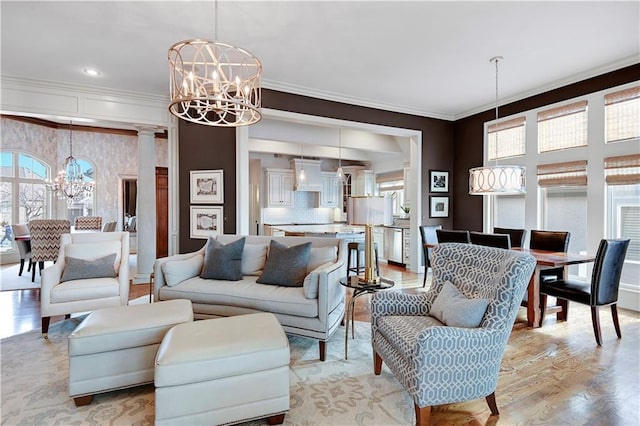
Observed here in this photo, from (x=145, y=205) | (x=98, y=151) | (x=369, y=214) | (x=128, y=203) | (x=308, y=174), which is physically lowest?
(x=369, y=214)

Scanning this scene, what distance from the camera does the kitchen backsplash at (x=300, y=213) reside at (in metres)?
8.25

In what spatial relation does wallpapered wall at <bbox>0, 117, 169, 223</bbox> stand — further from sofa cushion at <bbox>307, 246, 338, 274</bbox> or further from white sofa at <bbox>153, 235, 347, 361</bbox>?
sofa cushion at <bbox>307, 246, 338, 274</bbox>

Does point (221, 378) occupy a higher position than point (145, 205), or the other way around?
point (145, 205)

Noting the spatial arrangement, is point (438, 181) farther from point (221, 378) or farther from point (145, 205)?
point (221, 378)

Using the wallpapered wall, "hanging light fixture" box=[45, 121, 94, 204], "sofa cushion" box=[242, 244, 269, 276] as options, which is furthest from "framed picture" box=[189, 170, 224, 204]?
"hanging light fixture" box=[45, 121, 94, 204]

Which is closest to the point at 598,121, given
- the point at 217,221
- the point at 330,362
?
the point at 330,362

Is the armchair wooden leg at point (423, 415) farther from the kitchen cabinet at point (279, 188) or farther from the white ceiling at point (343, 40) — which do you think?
the kitchen cabinet at point (279, 188)

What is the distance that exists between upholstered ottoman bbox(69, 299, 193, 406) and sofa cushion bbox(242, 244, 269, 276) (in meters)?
1.20

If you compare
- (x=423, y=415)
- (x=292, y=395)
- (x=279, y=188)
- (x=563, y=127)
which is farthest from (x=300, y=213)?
(x=423, y=415)

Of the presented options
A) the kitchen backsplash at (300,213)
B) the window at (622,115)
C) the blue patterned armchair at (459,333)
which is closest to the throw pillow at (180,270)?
the blue patterned armchair at (459,333)

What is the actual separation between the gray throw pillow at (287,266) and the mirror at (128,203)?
6759 mm

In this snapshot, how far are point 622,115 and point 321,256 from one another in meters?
4.14

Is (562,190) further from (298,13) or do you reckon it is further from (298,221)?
(298,221)

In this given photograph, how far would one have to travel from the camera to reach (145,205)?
→ 5277 millimetres
